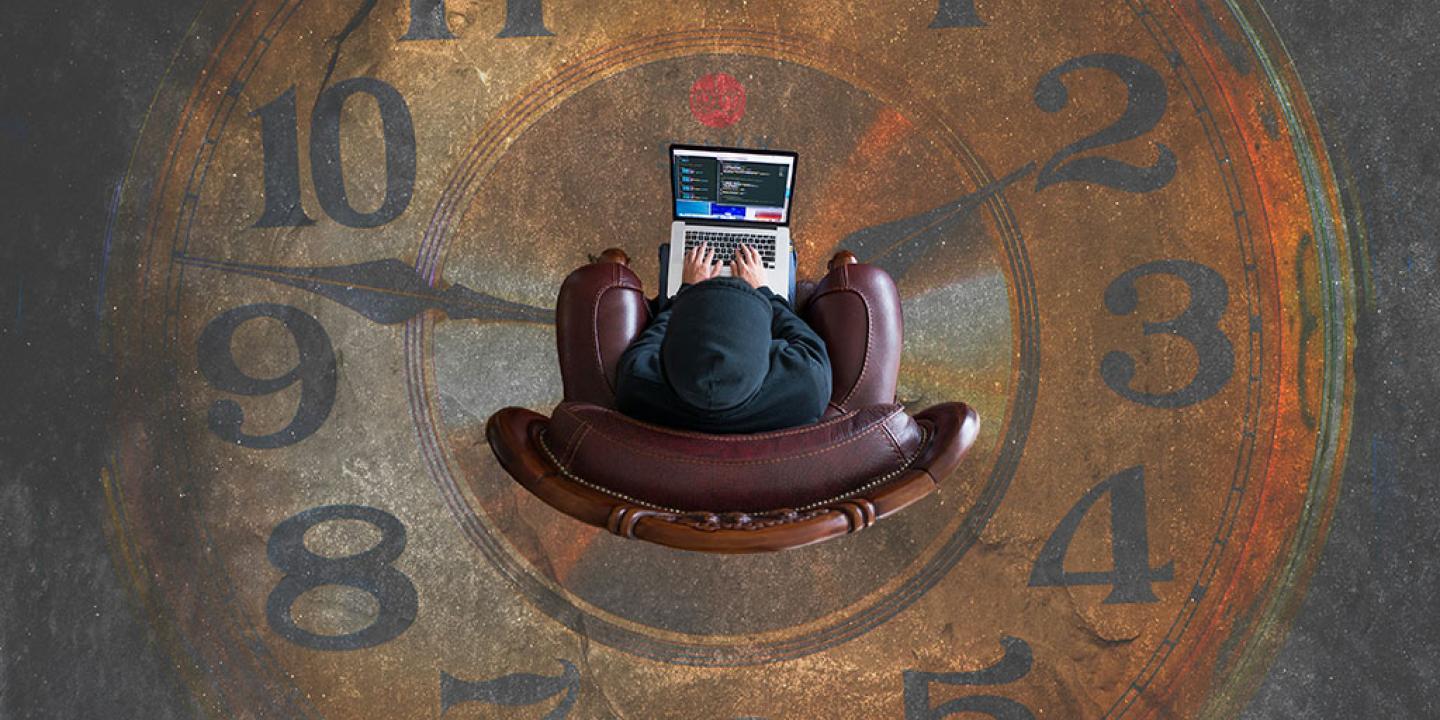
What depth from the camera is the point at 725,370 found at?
6.46ft

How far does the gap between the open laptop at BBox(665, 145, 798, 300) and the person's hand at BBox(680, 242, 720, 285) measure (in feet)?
0.14

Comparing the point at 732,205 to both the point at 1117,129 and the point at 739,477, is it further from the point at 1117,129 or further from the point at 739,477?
the point at 1117,129

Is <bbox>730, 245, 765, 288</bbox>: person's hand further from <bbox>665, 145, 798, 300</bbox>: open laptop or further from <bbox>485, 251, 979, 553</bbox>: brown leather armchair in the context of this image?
<bbox>485, 251, 979, 553</bbox>: brown leather armchair

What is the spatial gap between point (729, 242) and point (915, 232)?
91 centimetres

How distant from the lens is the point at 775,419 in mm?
2180

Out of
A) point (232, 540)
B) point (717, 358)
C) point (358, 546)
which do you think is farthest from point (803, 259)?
point (232, 540)

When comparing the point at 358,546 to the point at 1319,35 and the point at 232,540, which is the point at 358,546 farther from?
the point at 1319,35

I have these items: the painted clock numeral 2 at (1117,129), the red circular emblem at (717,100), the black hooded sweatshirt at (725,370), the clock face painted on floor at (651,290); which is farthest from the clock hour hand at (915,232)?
the black hooded sweatshirt at (725,370)

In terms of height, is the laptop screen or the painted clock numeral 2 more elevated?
the painted clock numeral 2

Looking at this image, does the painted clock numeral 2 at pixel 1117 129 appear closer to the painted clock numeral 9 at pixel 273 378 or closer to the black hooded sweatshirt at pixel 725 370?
the black hooded sweatshirt at pixel 725 370

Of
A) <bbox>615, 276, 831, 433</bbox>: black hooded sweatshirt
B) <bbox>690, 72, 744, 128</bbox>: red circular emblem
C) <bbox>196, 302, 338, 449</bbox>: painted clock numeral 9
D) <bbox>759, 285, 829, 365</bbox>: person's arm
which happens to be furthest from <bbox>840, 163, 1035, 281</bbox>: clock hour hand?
<bbox>196, 302, 338, 449</bbox>: painted clock numeral 9

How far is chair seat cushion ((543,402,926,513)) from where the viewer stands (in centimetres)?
205

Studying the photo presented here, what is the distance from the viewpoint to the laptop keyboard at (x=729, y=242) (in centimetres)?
306

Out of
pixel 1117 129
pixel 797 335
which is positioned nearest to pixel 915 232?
pixel 1117 129
